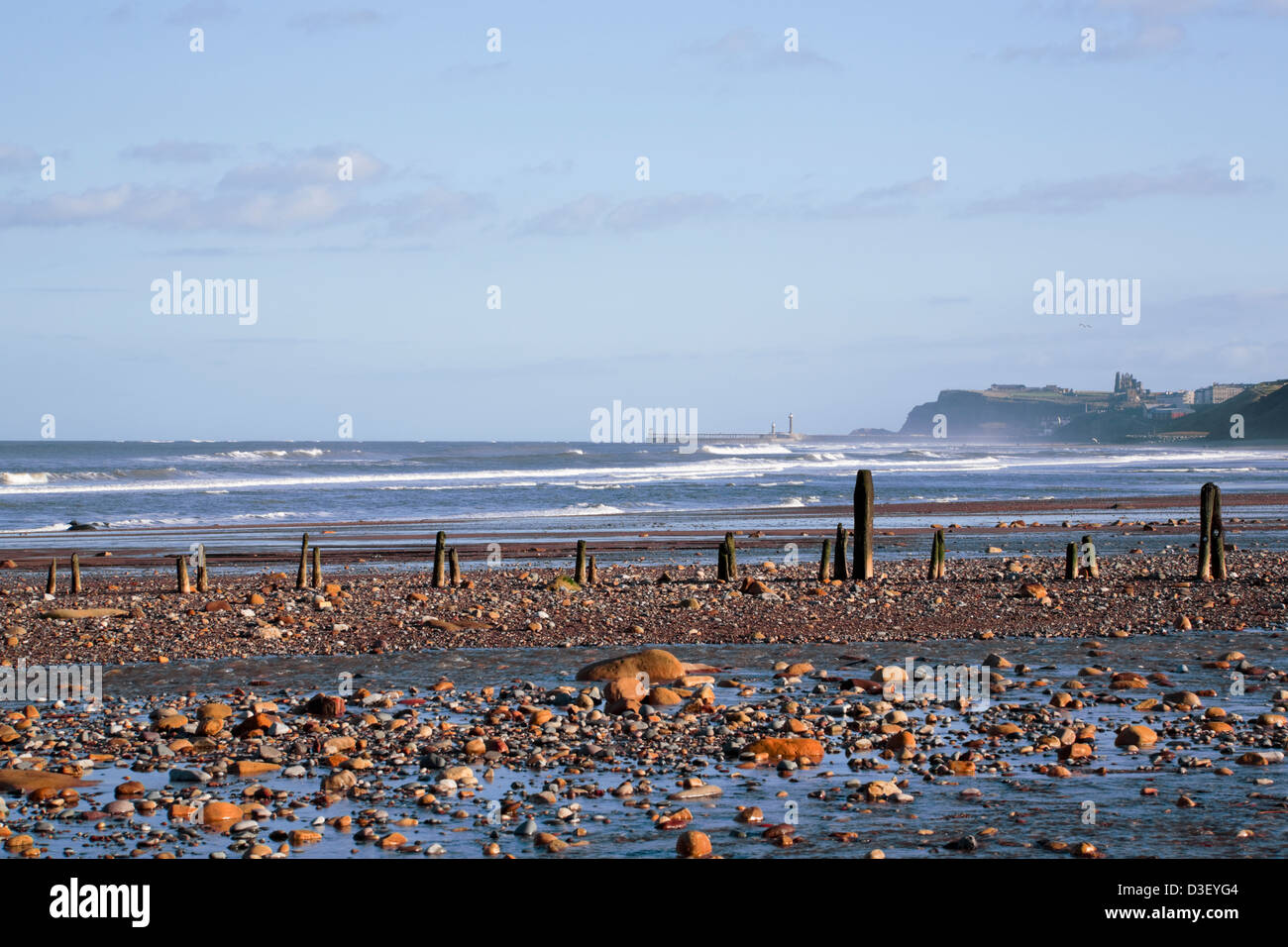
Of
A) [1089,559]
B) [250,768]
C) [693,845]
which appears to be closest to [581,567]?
[1089,559]

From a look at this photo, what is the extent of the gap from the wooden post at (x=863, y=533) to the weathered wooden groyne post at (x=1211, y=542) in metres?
6.48

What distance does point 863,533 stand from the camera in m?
24.3

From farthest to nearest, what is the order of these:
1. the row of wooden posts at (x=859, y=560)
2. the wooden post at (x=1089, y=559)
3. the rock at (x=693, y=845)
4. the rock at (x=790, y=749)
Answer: the wooden post at (x=1089, y=559), the row of wooden posts at (x=859, y=560), the rock at (x=790, y=749), the rock at (x=693, y=845)

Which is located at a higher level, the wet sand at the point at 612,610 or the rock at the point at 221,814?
the rock at the point at 221,814

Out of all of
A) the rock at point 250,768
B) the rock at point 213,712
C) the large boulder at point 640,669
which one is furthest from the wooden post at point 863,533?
the rock at point 250,768

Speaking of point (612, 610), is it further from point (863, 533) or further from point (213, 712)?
point (213, 712)

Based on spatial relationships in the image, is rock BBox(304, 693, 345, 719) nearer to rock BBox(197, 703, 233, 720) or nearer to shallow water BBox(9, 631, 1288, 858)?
rock BBox(197, 703, 233, 720)

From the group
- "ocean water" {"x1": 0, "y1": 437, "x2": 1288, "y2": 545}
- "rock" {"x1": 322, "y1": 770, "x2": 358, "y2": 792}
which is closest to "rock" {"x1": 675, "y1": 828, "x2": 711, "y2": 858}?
"rock" {"x1": 322, "y1": 770, "x2": 358, "y2": 792}

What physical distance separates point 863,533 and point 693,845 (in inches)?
670

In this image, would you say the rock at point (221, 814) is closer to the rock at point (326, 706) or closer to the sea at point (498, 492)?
the rock at point (326, 706)

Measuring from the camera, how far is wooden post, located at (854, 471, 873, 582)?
24.3m

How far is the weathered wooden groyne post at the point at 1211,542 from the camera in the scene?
23.5 metres

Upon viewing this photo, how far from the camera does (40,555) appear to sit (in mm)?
34156
